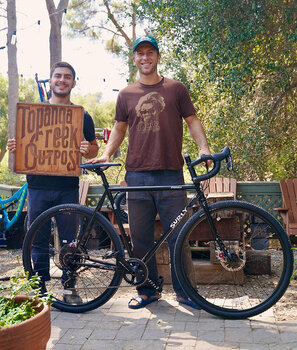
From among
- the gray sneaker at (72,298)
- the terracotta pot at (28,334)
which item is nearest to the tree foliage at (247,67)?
the gray sneaker at (72,298)

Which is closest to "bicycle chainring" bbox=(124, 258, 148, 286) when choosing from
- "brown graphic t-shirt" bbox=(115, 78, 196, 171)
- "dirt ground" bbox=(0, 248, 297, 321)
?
"dirt ground" bbox=(0, 248, 297, 321)

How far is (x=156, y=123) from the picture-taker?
400 cm

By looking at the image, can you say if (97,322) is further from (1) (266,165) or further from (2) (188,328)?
(1) (266,165)

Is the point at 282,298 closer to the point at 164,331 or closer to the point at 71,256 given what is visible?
the point at 164,331

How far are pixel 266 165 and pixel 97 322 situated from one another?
6.63 meters

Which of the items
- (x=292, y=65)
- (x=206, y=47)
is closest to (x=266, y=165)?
(x=292, y=65)

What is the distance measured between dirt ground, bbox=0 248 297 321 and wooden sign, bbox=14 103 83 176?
884 mm

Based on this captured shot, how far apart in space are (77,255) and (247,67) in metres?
4.43

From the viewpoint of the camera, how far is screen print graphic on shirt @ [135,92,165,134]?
13.1ft

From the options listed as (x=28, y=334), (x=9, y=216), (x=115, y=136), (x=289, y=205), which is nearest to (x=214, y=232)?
(x=115, y=136)

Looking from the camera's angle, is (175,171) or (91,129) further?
(91,129)

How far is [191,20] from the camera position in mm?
7977

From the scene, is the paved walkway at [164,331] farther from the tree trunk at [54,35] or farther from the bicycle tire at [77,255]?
the tree trunk at [54,35]

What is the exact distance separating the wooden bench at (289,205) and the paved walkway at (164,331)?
9.39 ft
